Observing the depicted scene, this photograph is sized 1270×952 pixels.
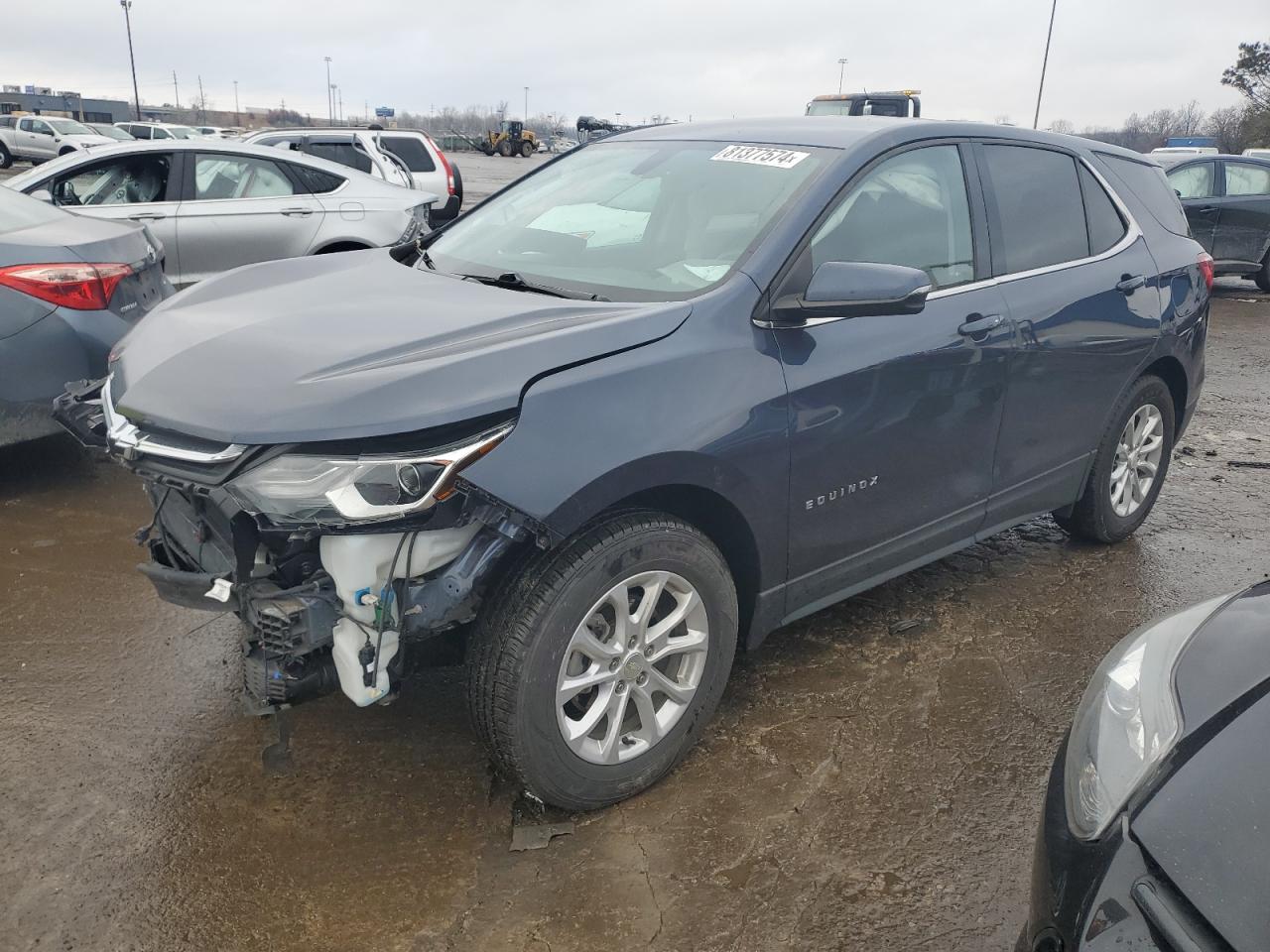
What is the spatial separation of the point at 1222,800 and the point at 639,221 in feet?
7.63

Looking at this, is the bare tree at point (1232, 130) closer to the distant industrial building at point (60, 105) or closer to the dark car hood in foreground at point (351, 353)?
the dark car hood in foreground at point (351, 353)

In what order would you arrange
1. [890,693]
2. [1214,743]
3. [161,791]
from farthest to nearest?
[890,693]
[161,791]
[1214,743]

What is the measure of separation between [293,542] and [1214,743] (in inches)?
75.3

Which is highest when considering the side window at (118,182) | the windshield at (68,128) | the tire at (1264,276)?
the windshield at (68,128)

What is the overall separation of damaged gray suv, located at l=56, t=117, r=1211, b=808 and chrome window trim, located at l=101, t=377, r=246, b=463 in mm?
14

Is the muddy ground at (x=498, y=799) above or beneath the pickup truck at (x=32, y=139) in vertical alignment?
beneath

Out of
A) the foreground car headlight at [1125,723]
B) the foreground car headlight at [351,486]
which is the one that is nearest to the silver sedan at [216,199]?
the foreground car headlight at [351,486]

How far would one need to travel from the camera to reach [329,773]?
9.30ft

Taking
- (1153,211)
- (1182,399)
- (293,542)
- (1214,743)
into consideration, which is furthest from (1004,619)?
(293,542)

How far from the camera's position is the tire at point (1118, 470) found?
421cm

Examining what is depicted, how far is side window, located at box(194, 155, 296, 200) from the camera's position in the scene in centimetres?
746

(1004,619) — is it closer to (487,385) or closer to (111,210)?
(487,385)

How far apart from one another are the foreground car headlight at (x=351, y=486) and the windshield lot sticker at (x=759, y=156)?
1598 millimetres

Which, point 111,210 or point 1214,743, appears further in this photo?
point 111,210
